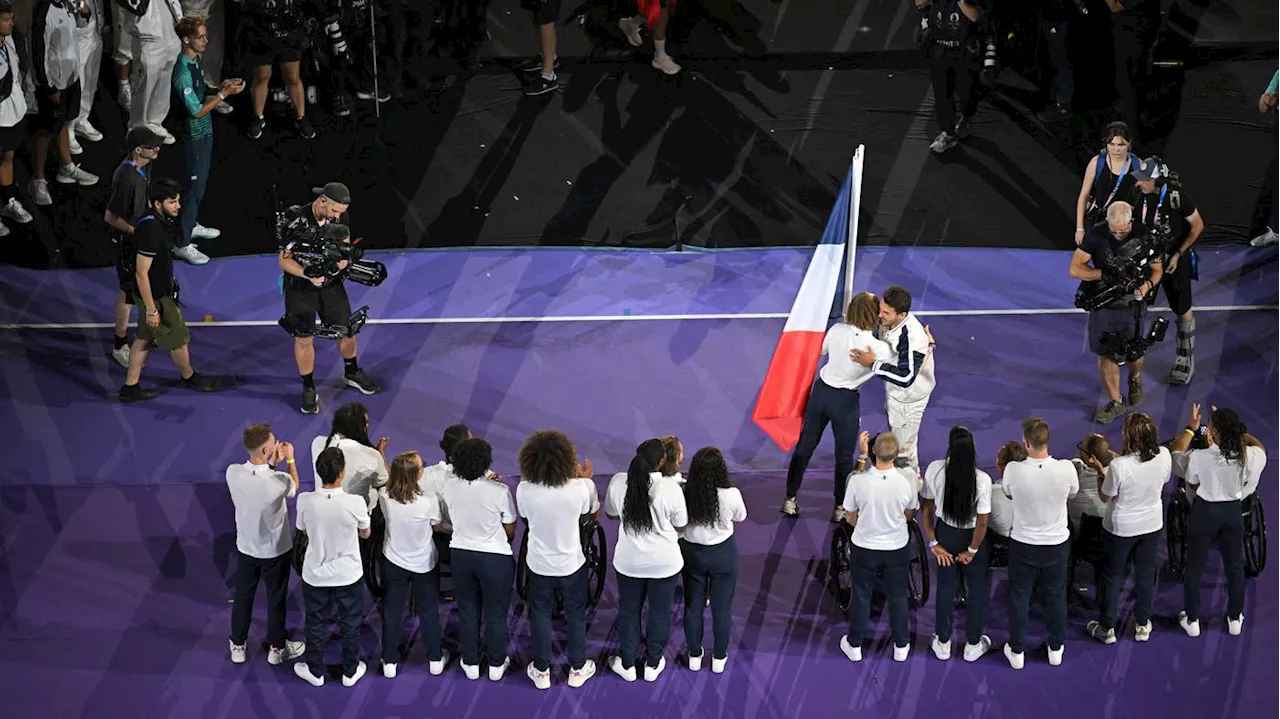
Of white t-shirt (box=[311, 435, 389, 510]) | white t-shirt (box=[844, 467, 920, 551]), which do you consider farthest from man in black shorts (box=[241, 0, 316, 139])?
white t-shirt (box=[844, 467, 920, 551])

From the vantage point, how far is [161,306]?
1030 cm

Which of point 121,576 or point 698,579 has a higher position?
point 698,579

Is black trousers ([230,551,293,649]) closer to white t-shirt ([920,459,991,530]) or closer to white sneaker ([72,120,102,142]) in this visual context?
white t-shirt ([920,459,991,530])

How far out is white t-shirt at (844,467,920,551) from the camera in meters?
7.59

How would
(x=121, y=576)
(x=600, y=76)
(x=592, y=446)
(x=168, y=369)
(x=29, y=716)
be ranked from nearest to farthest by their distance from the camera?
1. (x=29, y=716)
2. (x=121, y=576)
3. (x=592, y=446)
4. (x=168, y=369)
5. (x=600, y=76)

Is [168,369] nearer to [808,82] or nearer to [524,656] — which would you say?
[524,656]

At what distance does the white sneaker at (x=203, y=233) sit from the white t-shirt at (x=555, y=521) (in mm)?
6124

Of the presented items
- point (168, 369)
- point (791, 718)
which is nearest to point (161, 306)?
point (168, 369)

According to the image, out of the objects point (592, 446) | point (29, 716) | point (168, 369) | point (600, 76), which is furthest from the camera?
point (600, 76)

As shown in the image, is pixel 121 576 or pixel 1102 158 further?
pixel 1102 158

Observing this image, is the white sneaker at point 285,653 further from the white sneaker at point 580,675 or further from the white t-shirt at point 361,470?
the white sneaker at point 580,675

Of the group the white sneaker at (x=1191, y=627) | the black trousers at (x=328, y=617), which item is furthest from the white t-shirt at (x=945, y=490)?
the black trousers at (x=328, y=617)

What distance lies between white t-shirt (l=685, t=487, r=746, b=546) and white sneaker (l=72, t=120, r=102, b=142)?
7.29m

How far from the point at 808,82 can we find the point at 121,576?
7.01 meters
